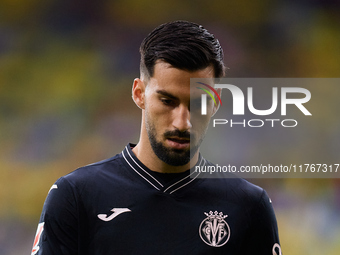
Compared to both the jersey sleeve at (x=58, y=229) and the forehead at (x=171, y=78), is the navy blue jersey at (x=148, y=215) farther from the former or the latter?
the forehead at (x=171, y=78)

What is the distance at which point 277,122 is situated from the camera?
16.6ft

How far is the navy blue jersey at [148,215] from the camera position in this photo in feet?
5.14

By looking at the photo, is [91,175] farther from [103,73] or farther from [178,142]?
[103,73]

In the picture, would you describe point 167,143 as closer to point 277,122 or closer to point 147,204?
point 147,204

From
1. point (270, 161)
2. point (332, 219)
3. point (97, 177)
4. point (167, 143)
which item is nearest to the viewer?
point (167, 143)

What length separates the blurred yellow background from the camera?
14.5ft

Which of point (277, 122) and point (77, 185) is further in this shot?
point (277, 122)

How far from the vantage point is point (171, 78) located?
1.59 metres

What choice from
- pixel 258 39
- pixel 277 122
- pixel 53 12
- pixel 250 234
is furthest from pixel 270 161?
pixel 250 234

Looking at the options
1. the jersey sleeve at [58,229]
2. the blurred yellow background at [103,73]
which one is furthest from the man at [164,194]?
the blurred yellow background at [103,73]

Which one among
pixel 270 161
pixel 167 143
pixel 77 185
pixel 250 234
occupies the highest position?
pixel 270 161

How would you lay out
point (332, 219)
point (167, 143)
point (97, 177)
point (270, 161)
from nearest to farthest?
1. point (167, 143)
2. point (97, 177)
3. point (332, 219)
4. point (270, 161)

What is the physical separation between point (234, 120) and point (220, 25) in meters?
0.89

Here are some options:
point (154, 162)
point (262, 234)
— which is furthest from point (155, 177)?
point (262, 234)
